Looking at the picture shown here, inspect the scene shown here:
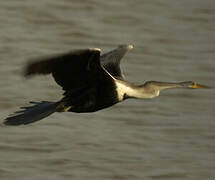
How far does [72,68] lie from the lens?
632cm

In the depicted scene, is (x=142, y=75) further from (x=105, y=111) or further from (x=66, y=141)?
(x=66, y=141)

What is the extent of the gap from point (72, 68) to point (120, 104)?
3.60 metres

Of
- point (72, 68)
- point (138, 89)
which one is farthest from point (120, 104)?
point (72, 68)

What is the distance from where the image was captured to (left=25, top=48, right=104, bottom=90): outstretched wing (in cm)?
572

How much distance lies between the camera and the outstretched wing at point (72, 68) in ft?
18.8

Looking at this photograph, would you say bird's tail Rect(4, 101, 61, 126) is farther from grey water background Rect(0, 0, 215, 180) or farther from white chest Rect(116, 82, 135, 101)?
grey water background Rect(0, 0, 215, 180)

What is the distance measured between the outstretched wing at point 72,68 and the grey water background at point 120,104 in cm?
184

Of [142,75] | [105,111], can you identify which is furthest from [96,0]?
[105,111]

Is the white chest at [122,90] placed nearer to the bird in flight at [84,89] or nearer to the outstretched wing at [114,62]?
the bird in flight at [84,89]

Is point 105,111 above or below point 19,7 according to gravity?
below

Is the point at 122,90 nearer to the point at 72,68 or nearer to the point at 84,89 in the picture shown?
the point at 84,89

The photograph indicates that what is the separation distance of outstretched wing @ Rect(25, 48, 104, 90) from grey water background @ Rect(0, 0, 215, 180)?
1.84 metres

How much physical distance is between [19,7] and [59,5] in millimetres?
635

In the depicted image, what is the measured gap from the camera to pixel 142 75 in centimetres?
1061
